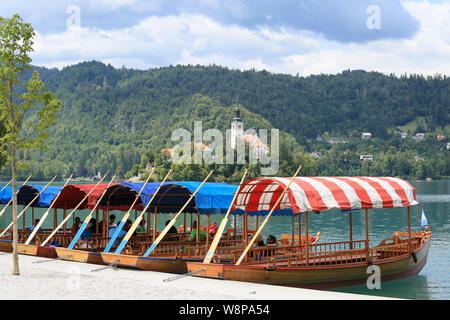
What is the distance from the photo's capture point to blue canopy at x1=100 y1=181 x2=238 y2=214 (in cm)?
2161

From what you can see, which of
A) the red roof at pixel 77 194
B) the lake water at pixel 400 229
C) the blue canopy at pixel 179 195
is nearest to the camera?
the blue canopy at pixel 179 195

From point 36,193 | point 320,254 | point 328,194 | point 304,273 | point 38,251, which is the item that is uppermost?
point 328,194

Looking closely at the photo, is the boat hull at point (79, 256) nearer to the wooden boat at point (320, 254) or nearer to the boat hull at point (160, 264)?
the boat hull at point (160, 264)

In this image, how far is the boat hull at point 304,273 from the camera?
706 inches

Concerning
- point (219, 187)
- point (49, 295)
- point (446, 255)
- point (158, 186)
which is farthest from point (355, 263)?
point (446, 255)

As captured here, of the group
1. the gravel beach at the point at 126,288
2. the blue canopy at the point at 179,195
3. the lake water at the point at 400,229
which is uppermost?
the blue canopy at the point at 179,195

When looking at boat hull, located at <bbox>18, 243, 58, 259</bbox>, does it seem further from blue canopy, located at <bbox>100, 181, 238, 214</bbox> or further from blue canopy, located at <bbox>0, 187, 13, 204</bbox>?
blue canopy, located at <bbox>0, 187, 13, 204</bbox>

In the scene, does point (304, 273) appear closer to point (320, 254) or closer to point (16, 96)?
point (320, 254)

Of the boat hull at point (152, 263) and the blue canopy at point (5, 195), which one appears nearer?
the boat hull at point (152, 263)

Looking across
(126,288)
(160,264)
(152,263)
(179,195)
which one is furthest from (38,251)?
(126,288)

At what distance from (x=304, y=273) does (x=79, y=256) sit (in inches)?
341

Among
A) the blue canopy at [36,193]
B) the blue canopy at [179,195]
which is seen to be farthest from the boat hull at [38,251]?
the blue canopy at [179,195]

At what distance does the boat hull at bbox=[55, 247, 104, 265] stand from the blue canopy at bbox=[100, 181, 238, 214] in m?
2.65

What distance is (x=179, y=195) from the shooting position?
23734 mm
